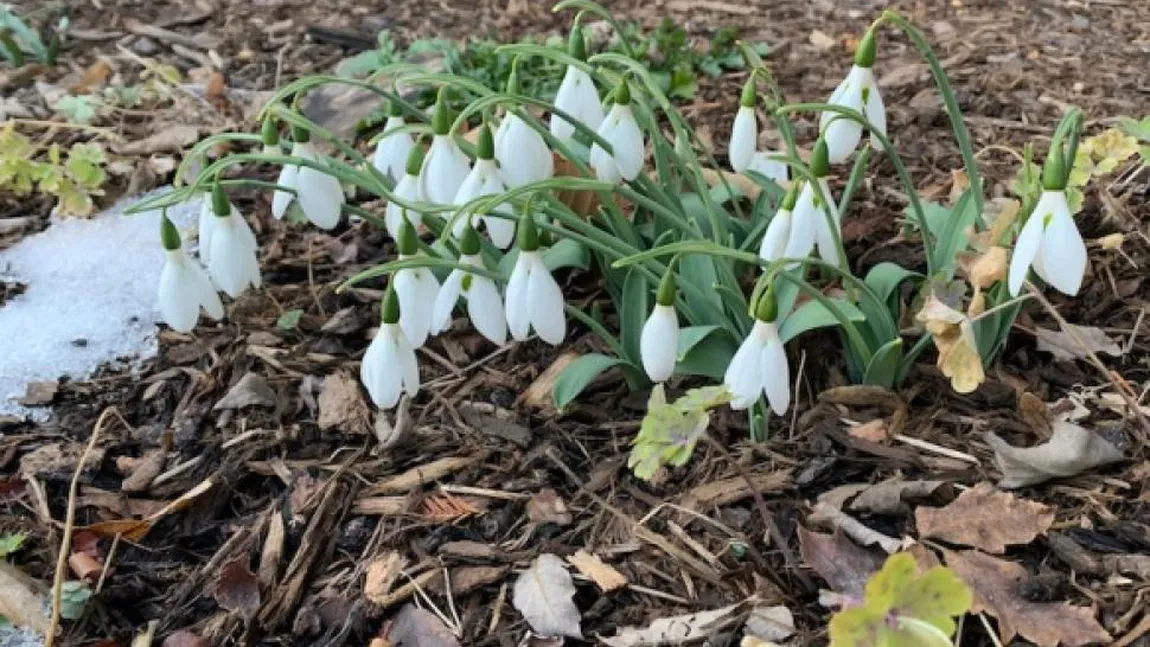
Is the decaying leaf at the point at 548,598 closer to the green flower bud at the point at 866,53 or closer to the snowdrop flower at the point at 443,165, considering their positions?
the snowdrop flower at the point at 443,165

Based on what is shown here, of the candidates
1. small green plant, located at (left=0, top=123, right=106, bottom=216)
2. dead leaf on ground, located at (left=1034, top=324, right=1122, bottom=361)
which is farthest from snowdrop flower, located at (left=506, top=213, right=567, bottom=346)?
small green plant, located at (left=0, top=123, right=106, bottom=216)

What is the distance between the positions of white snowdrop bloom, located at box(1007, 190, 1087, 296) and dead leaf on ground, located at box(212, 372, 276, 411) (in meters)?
1.10

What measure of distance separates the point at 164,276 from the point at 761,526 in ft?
2.81

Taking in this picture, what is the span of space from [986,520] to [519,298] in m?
0.63

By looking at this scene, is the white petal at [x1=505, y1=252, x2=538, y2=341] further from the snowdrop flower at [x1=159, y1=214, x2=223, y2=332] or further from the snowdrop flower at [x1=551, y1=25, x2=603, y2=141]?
the snowdrop flower at [x1=159, y1=214, x2=223, y2=332]

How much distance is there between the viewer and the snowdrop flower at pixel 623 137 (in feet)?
5.41

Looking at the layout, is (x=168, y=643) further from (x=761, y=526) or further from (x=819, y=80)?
(x=819, y=80)

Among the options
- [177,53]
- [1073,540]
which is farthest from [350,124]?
[1073,540]

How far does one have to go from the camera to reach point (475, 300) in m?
1.62

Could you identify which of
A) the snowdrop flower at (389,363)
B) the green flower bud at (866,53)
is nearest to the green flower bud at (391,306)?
the snowdrop flower at (389,363)

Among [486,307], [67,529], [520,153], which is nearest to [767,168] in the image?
[520,153]

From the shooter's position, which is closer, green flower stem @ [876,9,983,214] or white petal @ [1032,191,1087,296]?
white petal @ [1032,191,1087,296]

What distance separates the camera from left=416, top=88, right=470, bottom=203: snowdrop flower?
1668 mm

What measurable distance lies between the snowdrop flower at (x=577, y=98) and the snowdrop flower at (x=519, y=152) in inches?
3.5
